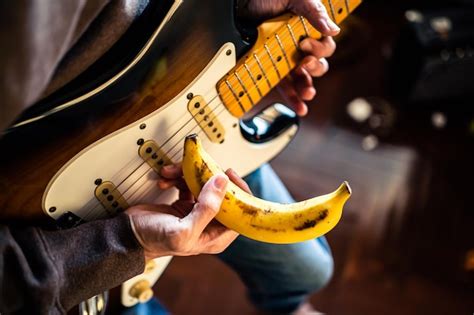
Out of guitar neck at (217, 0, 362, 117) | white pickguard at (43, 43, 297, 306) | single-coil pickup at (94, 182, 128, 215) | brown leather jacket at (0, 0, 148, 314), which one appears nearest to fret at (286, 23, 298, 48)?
guitar neck at (217, 0, 362, 117)

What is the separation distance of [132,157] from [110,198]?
68mm

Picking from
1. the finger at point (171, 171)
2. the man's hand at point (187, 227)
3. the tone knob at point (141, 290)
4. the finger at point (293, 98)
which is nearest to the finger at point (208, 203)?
the man's hand at point (187, 227)

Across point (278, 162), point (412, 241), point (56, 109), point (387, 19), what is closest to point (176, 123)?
point (56, 109)

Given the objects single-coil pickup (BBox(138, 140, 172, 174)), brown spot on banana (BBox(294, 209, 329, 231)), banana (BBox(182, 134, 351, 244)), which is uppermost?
single-coil pickup (BBox(138, 140, 172, 174))

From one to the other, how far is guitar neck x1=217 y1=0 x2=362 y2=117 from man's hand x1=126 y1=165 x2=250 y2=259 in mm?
127

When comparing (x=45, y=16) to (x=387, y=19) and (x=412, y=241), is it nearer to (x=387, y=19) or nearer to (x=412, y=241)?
(x=412, y=241)

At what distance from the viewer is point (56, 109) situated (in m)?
0.69

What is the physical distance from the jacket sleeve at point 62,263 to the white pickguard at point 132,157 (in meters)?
0.05

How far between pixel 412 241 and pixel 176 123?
925 mm

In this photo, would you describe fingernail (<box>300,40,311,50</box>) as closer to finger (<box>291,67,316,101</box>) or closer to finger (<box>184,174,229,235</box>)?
finger (<box>291,67,316,101</box>)

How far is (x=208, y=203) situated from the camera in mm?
700

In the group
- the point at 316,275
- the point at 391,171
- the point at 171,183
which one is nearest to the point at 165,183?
the point at 171,183

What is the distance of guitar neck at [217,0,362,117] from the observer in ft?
2.68

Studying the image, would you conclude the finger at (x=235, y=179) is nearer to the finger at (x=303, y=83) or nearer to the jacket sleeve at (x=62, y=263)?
the jacket sleeve at (x=62, y=263)
